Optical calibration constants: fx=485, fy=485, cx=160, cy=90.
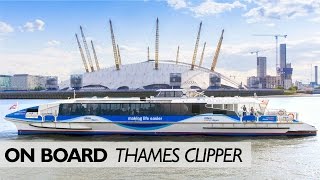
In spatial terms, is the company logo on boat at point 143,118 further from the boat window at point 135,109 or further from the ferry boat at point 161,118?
the boat window at point 135,109

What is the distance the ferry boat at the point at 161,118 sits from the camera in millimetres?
33531

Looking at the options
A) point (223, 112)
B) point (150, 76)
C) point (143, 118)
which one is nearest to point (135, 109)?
point (143, 118)

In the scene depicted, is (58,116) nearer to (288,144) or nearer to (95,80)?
(288,144)

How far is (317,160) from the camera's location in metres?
24.6

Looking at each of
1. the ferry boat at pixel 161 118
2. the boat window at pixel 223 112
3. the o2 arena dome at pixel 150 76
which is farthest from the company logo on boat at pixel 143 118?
the o2 arena dome at pixel 150 76

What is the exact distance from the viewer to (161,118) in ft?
111

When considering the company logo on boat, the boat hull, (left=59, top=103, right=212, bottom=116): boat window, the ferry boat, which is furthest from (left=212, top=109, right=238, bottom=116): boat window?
the company logo on boat

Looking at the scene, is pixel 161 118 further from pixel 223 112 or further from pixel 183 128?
pixel 223 112

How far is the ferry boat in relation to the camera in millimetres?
33531

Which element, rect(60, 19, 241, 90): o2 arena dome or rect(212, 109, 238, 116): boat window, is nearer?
rect(212, 109, 238, 116): boat window

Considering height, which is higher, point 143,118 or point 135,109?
point 135,109

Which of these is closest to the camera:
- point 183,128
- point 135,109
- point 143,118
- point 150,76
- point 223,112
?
point 183,128

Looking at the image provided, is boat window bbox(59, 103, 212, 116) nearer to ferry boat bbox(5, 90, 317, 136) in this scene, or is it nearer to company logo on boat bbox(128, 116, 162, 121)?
ferry boat bbox(5, 90, 317, 136)

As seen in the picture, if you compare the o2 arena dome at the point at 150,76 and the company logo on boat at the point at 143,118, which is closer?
the company logo on boat at the point at 143,118
